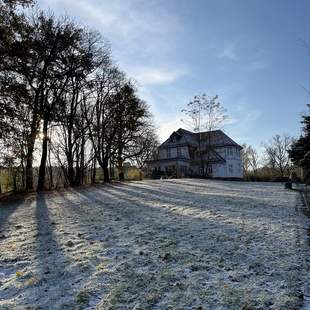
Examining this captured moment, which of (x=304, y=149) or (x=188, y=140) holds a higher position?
(x=188, y=140)

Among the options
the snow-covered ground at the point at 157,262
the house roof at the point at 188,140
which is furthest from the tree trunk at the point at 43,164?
the house roof at the point at 188,140

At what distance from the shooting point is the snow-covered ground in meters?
4.41

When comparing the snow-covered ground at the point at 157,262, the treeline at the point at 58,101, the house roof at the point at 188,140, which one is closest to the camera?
the snow-covered ground at the point at 157,262

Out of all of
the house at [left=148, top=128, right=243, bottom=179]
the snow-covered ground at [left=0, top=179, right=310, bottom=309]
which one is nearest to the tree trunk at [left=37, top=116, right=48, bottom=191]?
the snow-covered ground at [left=0, top=179, right=310, bottom=309]

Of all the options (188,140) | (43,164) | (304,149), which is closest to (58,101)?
(43,164)

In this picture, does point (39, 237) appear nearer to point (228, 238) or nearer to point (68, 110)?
point (228, 238)

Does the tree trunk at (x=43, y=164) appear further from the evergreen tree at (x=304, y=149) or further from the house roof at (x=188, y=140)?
the house roof at (x=188, y=140)

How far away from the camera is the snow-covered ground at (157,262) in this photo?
441 centimetres

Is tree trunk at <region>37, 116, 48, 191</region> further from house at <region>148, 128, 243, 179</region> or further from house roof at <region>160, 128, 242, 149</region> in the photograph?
house roof at <region>160, 128, 242, 149</region>

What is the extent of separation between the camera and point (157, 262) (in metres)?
5.84

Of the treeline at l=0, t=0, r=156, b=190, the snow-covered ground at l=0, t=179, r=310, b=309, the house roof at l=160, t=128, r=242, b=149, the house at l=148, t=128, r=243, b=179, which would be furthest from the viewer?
the house roof at l=160, t=128, r=242, b=149

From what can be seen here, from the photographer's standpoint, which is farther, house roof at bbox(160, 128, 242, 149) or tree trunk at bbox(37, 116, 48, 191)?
house roof at bbox(160, 128, 242, 149)

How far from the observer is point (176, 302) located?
429 centimetres

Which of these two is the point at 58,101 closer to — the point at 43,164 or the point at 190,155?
the point at 43,164
